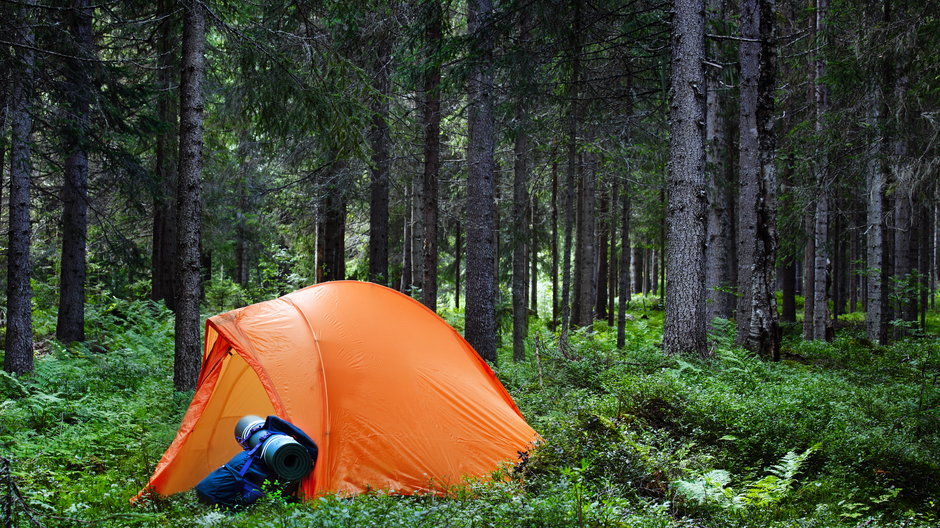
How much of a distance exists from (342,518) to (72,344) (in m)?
9.96

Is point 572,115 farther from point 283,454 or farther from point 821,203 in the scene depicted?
point 283,454

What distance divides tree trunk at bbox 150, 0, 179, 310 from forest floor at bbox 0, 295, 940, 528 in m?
4.95

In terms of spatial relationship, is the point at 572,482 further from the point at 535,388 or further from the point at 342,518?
the point at 535,388

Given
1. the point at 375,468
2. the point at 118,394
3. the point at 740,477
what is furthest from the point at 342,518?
the point at 118,394

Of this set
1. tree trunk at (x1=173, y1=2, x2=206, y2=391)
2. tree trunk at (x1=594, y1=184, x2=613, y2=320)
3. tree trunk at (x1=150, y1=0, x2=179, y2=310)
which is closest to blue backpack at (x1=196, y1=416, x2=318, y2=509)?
tree trunk at (x1=173, y1=2, x2=206, y2=391)

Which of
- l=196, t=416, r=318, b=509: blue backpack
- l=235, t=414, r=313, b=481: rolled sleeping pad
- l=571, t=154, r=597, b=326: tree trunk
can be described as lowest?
l=196, t=416, r=318, b=509: blue backpack

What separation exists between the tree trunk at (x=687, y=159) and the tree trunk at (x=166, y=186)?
320 inches

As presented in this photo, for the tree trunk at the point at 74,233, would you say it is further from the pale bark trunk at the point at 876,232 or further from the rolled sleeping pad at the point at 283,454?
the pale bark trunk at the point at 876,232

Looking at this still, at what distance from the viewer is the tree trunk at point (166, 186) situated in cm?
1169

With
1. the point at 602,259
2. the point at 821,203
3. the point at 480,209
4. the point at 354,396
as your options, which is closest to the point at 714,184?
the point at 821,203

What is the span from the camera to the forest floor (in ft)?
A: 14.3

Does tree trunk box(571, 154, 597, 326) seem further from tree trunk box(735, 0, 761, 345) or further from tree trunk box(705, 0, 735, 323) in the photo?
tree trunk box(735, 0, 761, 345)

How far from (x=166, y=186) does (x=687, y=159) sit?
11.6 meters

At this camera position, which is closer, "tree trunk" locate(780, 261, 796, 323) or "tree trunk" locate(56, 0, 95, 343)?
"tree trunk" locate(56, 0, 95, 343)
